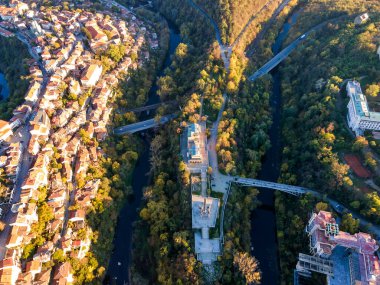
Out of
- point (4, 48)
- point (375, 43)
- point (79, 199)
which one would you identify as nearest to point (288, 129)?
point (375, 43)

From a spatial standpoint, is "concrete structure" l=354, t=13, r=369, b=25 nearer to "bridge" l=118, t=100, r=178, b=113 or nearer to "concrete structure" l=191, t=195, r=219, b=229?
"bridge" l=118, t=100, r=178, b=113

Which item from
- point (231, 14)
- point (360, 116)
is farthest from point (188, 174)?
point (231, 14)

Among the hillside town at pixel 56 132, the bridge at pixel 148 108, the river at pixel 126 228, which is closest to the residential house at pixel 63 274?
the hillside town at pixel 56 132

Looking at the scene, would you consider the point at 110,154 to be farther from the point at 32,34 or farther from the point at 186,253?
the point at 32,34

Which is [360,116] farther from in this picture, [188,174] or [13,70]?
[13,70]

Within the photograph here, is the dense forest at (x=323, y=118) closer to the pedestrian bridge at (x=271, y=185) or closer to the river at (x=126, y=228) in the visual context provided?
the pedestrian bridge at (x=271, y=185)

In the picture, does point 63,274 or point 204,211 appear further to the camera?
point 204,211
